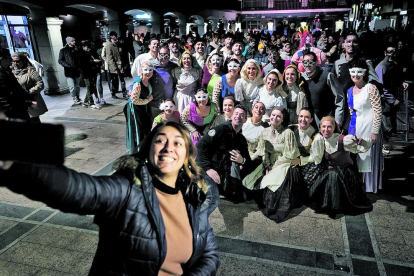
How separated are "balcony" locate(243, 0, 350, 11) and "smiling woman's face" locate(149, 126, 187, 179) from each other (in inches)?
1836

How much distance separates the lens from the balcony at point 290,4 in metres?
44.7

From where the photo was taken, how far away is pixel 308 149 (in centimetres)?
394

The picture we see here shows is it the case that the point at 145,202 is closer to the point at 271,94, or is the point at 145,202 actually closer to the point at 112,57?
the point at 271,94

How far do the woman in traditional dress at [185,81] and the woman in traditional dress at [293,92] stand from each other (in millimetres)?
1577

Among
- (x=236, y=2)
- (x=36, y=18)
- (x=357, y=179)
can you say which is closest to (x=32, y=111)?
(x=36, y=18)

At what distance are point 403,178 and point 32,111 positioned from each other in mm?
6852

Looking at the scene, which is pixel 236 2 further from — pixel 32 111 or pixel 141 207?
pixel 141 207

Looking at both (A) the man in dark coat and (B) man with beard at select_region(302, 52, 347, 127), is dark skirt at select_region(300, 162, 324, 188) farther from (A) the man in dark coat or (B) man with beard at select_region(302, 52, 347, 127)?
(A) the man in dark coat

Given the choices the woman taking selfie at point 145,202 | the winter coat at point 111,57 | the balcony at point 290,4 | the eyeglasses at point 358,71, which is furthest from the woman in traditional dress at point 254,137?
the balcony at point 290,4

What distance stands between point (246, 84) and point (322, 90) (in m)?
1.15

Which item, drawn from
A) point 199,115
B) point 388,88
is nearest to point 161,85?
point 199,115

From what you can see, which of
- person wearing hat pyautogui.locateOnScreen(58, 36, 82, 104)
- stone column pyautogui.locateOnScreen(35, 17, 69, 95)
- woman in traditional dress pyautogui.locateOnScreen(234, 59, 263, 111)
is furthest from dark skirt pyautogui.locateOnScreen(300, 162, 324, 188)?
stone column pyautogui.locateOnScreen(35, 17, 69, 95)

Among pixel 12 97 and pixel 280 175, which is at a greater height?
pixel 12 97

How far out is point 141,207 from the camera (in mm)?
1340
